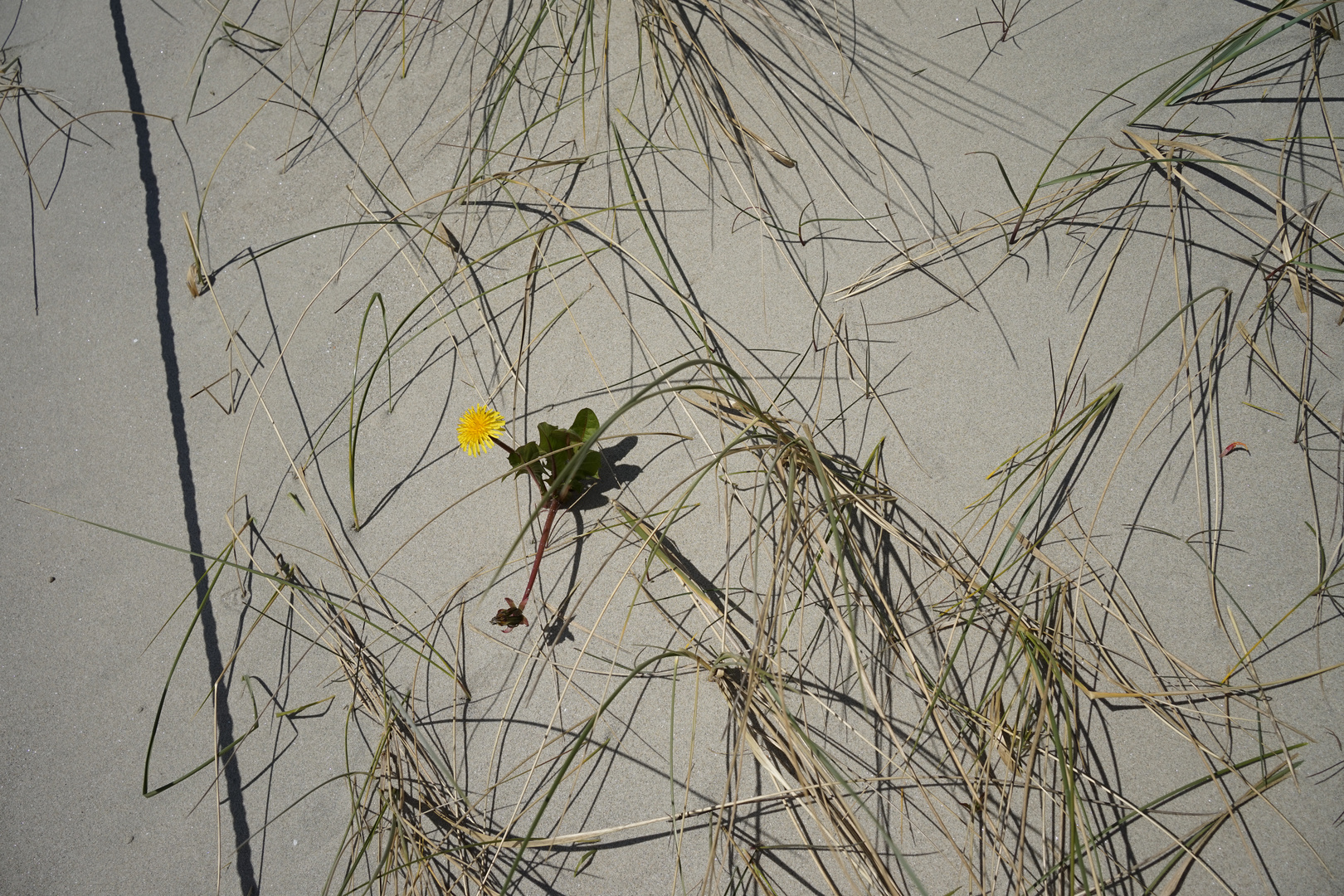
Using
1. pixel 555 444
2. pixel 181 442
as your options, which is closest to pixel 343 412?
pixel 181 442

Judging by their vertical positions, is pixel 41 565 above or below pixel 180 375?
below

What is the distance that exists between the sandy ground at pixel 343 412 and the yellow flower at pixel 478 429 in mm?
127

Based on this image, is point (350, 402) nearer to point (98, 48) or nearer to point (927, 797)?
point (98, 48)

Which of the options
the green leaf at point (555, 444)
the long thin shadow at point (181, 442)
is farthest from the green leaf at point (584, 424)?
the long thin shadow at point (181, 442)

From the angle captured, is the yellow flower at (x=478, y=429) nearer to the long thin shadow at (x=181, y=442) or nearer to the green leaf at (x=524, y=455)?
the green leaf at (x=524, y=455)

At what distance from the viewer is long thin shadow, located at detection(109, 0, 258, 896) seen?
1124 millimetres

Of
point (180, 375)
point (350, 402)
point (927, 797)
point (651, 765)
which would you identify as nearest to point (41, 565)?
point (180, 375)

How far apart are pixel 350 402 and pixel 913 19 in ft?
3.61

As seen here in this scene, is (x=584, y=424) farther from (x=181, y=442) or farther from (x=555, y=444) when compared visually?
(x=181, y=442)

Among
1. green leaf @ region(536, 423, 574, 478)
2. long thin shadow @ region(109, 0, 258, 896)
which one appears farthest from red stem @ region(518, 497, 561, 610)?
long thin shadow @ region(109, 0, 258, 896)

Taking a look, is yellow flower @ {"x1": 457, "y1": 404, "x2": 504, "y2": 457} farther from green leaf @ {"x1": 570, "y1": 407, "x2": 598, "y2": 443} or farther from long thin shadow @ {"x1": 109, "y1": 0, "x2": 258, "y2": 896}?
long thin shadow @ {"x1": 109, "y1": 0, "x2": 258, "y2": 896}

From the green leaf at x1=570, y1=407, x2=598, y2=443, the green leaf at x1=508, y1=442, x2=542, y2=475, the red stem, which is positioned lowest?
the red stem

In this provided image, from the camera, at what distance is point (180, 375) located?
1252 millimetres

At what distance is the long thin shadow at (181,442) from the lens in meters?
1.12
